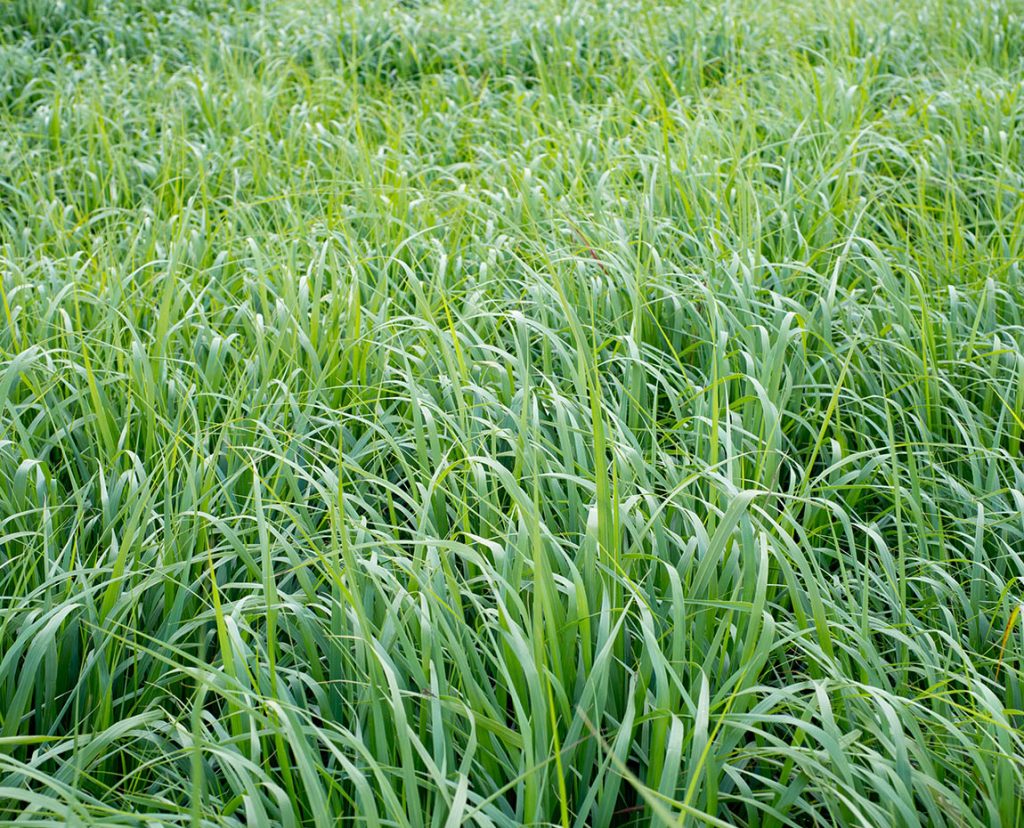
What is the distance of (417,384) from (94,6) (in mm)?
4456

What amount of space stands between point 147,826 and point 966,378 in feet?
6.44

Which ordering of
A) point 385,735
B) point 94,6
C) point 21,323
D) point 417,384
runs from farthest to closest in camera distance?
point 94,6, point 21,323, point 417,384, point 385,735

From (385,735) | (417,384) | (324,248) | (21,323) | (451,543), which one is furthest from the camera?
(324,248)

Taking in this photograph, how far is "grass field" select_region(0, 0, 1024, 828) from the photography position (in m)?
1.28

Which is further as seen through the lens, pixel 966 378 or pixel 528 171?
pixel 528 171

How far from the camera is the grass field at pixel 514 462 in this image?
1.28 metres

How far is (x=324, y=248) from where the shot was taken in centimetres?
257

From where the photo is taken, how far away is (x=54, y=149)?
3881 mm

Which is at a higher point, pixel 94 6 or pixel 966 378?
pixel 94 6

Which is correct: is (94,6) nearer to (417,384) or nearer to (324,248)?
(324,248)

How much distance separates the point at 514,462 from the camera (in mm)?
1922

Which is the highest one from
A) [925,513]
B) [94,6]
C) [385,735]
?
[94,6]

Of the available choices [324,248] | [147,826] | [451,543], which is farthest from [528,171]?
[147,826]

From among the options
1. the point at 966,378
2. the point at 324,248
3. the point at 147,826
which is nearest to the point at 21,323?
the point at 324,248
